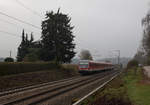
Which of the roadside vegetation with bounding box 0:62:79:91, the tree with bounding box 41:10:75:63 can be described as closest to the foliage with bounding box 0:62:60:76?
the roadside vegetation with bounding box 0:62:79:91

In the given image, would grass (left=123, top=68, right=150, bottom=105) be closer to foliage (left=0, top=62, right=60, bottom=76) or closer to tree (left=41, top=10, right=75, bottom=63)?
foliage (left=0, top=62, right=60, bottom=76)

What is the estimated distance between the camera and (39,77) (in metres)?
26.7

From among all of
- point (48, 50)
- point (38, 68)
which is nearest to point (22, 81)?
point (38, 68)

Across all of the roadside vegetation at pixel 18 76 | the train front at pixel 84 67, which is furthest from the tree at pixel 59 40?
Result: the roadside vegetation at pixel 18 76

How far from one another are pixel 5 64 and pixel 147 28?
24.0m

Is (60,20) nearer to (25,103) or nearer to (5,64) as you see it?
(5,64)

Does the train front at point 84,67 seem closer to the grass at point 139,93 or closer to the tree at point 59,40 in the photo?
the tree at point 59,40

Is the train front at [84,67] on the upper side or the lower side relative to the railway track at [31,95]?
upper

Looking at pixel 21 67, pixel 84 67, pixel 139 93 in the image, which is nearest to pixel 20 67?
pixel 21 67

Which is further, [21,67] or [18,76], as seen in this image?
[21,67]

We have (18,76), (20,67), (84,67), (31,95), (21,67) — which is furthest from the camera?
(84,67)

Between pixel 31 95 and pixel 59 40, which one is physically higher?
pixel 59 40

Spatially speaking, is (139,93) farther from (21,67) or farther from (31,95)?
(21,67)

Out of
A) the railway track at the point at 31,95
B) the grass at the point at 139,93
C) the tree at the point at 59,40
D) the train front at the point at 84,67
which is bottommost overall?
the railway track at the point at 31,95
